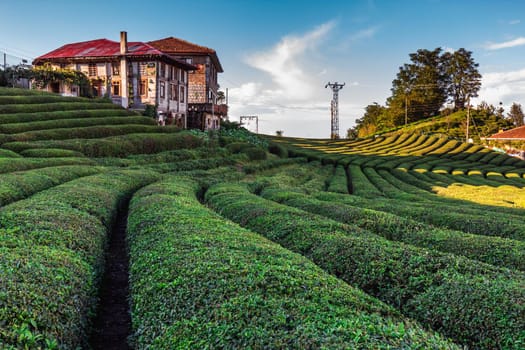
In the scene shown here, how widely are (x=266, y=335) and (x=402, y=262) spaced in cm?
381

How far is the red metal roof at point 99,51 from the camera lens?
40.3 m

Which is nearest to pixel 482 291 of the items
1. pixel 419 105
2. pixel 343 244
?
pixel 343 244

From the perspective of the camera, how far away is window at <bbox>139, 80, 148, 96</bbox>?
132 feet

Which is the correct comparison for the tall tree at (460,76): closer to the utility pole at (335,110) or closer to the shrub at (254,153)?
the utility pole at (335,110)

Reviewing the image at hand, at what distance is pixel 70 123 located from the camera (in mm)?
29344

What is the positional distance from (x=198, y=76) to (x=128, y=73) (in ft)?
37.6

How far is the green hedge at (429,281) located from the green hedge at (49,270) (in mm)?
→ 4319

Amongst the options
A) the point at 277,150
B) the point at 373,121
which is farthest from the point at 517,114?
the point at 277,150

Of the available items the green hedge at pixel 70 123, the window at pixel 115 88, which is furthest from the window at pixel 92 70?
the green hedge at pixel 70 123

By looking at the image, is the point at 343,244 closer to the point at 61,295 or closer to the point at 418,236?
the point at 418,236

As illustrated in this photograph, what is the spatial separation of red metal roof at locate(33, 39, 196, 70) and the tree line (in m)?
61.6

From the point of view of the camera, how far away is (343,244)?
8.24 m

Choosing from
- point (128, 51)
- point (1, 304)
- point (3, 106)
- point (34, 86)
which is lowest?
point (1, 304)

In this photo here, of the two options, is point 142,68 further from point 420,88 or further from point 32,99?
point 420,88
